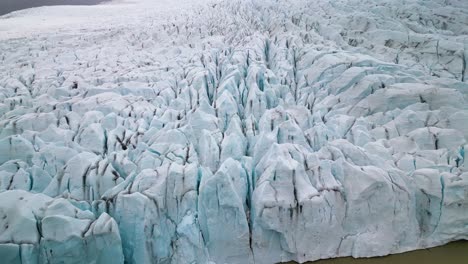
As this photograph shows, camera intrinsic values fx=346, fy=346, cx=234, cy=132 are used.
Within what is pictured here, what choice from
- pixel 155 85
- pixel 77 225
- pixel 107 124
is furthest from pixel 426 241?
pixel 155 85

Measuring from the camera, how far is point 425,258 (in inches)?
162

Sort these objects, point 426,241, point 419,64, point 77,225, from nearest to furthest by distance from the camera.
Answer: point 77,225
point 426,241
point 419,64

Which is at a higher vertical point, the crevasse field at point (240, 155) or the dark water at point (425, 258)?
the crevasse field at point (240, 155)

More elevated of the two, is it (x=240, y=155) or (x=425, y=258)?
(x=240, y=155)

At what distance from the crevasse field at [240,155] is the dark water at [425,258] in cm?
10

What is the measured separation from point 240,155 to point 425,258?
8.59 ft

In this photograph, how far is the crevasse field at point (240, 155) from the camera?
13.3 ft

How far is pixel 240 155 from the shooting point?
4.95 metres

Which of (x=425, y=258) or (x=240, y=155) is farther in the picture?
(x=240, y=155)

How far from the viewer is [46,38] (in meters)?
11.8

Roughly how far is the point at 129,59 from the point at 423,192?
7562 mm

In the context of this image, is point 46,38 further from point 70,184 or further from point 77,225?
point 77,225

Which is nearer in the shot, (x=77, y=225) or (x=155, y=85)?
(x=77, y=225)

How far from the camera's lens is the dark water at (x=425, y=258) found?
407cm
